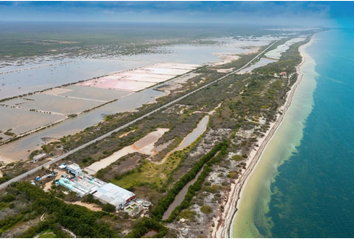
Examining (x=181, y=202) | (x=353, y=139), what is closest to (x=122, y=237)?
(x=181, y=202)

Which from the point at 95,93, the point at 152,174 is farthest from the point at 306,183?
the point at 95,93

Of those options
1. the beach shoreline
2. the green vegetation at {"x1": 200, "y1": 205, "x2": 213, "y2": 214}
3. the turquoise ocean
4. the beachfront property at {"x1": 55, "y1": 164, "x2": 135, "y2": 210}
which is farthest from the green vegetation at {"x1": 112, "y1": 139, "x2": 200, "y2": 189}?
the turquoise ocean

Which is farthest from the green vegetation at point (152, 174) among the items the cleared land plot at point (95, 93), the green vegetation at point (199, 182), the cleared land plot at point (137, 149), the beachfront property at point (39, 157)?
the cleared land plot at point (95, 93)

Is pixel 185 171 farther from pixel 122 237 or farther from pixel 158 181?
pixel 122 237

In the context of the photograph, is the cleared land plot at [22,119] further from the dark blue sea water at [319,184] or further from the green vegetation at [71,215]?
the dark blue sea water at [319,184]

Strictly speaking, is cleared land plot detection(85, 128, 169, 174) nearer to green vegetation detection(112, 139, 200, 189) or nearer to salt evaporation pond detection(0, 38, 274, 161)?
green vegetation detection(112, 139, 200, 189)

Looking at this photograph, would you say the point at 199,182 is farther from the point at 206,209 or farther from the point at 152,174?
the point at 152,174
